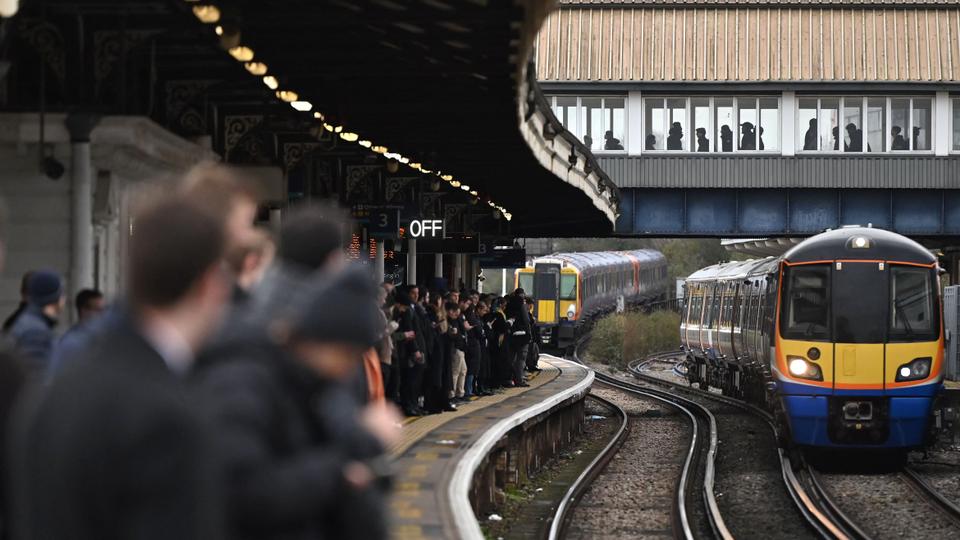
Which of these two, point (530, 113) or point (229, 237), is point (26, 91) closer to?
point (530, 113)

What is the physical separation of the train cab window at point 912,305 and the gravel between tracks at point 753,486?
7.55ft

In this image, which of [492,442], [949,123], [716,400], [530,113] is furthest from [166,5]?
[949,123]

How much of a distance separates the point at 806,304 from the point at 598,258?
3781 centimetres

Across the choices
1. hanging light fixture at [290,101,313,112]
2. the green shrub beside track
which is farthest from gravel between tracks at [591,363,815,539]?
the green shrub beside track

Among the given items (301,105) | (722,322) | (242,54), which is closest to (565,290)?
(722,322)

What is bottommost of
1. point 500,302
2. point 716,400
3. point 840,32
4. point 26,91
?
point 716,400

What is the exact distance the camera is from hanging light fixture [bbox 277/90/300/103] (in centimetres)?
1509

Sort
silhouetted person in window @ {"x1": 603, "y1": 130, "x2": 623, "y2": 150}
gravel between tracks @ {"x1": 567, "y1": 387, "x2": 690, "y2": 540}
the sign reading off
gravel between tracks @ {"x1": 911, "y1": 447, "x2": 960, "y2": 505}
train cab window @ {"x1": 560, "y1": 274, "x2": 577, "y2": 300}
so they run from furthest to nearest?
1. train cab window @ {"x1": 560, "y1": 274, "x2": 577, "y2": 300}
2. silhouetted person in window @ {"x1": 603, "y1": 130, "x2": 623, "y2": 150}
3. the sign reading off
4. gravel between tracks @ {"x1": 911, "y1": 447, "x2": 960, "y2": 505}
5. gravel between tracks @ {"x1": 567, "y1": 387, "x2": 690, "y2": 540}

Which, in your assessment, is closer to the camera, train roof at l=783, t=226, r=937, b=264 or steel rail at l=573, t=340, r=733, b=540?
steel rail at l=573, t=340, r=733, b=540

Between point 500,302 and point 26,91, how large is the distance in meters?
14.1

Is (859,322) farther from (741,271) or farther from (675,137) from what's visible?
(675,137)

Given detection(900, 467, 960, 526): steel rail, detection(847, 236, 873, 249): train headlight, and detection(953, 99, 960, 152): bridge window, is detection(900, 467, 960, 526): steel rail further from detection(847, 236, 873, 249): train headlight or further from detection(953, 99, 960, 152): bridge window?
detection(953, 99, 960, 152): bridge window

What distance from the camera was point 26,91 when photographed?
13078 mm

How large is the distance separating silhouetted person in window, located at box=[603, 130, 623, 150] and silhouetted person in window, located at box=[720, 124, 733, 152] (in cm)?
220
